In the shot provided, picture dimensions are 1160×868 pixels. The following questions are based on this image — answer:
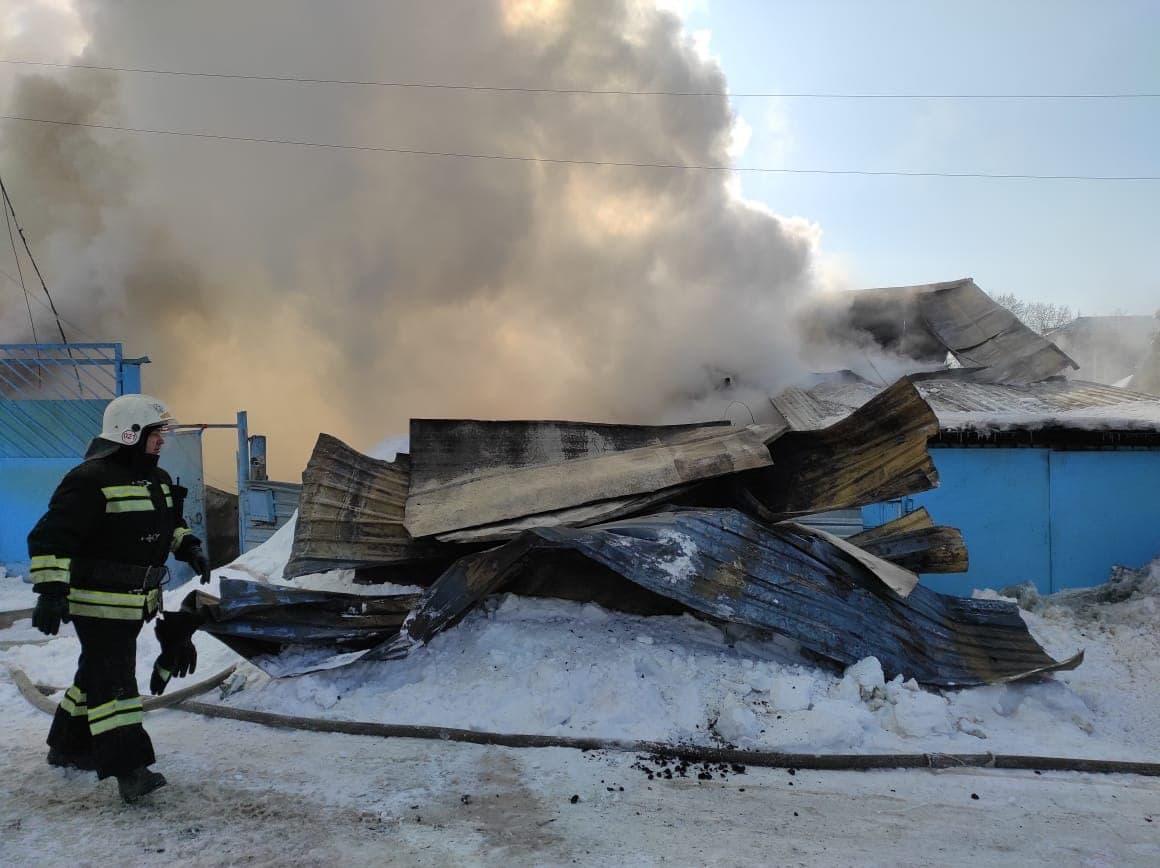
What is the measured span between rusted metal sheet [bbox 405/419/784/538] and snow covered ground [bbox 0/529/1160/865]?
65cm

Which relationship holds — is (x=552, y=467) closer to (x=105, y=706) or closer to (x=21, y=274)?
(x=105, y=706)

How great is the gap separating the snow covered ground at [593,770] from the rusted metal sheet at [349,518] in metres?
0.76

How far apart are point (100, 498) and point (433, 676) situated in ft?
6.38

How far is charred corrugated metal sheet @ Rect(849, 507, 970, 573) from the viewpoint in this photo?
5.07m

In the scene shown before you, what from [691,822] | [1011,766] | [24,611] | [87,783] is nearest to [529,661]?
[691,822]

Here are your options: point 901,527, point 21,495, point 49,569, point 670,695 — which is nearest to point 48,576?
point 49,569

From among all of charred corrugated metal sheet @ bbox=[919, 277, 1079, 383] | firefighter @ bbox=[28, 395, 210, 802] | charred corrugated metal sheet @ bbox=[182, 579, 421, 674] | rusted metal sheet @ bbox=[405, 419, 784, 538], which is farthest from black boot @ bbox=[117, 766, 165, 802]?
charred corrugated metal sheet @ bbox=[919, 277, 1079, 383]

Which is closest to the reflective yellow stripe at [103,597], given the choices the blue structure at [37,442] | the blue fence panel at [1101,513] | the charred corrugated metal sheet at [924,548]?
the charred corrugated metal sheet at [924,548]

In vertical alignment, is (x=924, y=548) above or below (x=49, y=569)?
below

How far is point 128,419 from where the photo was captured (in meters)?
3.19

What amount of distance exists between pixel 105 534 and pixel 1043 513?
28.5ft

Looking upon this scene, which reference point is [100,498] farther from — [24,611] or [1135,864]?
[24,611]

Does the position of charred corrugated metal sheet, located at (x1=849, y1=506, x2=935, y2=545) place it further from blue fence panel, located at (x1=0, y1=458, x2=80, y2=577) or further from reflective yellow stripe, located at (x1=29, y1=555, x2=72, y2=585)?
blue fence panel, located at (x1=0, y1=458, x2=80, y2=577)

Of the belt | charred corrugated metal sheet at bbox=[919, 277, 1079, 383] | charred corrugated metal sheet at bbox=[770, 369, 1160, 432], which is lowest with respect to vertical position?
the belt
